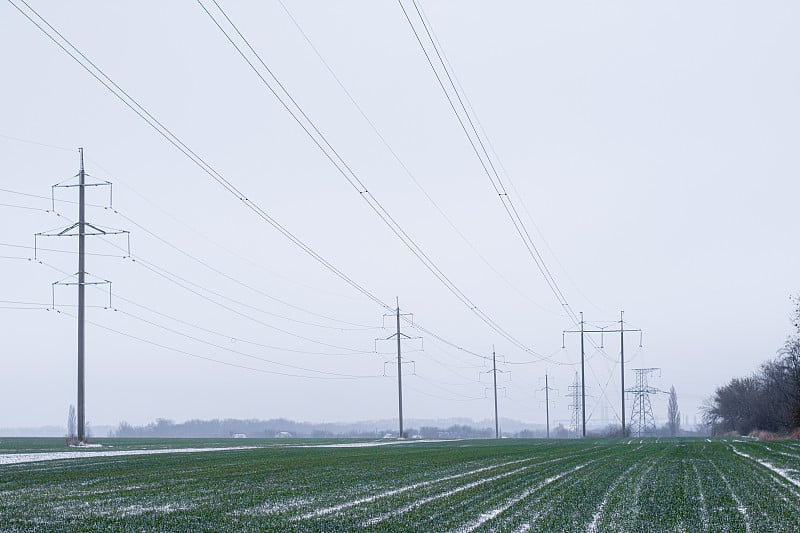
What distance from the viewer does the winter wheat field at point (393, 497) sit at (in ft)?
46.5

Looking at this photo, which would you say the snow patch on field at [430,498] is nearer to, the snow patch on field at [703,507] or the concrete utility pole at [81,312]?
the snow patch on field at [703,507]

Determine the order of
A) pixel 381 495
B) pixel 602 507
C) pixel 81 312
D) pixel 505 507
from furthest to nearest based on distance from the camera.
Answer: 1. pixel 81 312
2. pixel 381 495
3. pixel 602 507
4. pixel 505 507

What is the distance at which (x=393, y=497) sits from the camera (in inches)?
719

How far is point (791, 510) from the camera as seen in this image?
16344mm

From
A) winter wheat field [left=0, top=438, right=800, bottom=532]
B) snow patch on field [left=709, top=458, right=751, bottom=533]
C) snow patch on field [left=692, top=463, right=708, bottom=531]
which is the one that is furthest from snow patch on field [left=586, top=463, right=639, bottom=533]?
snow patch on field [left=709, top=458, right=751, bottom=533]

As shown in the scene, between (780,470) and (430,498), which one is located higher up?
(430,498)

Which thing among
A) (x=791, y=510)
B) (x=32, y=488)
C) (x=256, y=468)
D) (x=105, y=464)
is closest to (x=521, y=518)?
(x=791, y=510)

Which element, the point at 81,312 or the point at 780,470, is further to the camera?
the point at 81,312

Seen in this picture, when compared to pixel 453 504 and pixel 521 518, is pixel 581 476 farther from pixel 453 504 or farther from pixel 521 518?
pixel 521 518

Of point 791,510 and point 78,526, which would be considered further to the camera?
point 791,510

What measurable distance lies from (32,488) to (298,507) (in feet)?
20.1

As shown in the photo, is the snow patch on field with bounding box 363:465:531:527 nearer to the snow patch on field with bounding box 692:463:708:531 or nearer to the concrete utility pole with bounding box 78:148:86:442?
the snow patch on field with bounding box 692:463:708:531

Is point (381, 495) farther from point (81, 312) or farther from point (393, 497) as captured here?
point (81, 312)

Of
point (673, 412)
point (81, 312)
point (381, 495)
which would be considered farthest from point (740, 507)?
point (673, 412)
